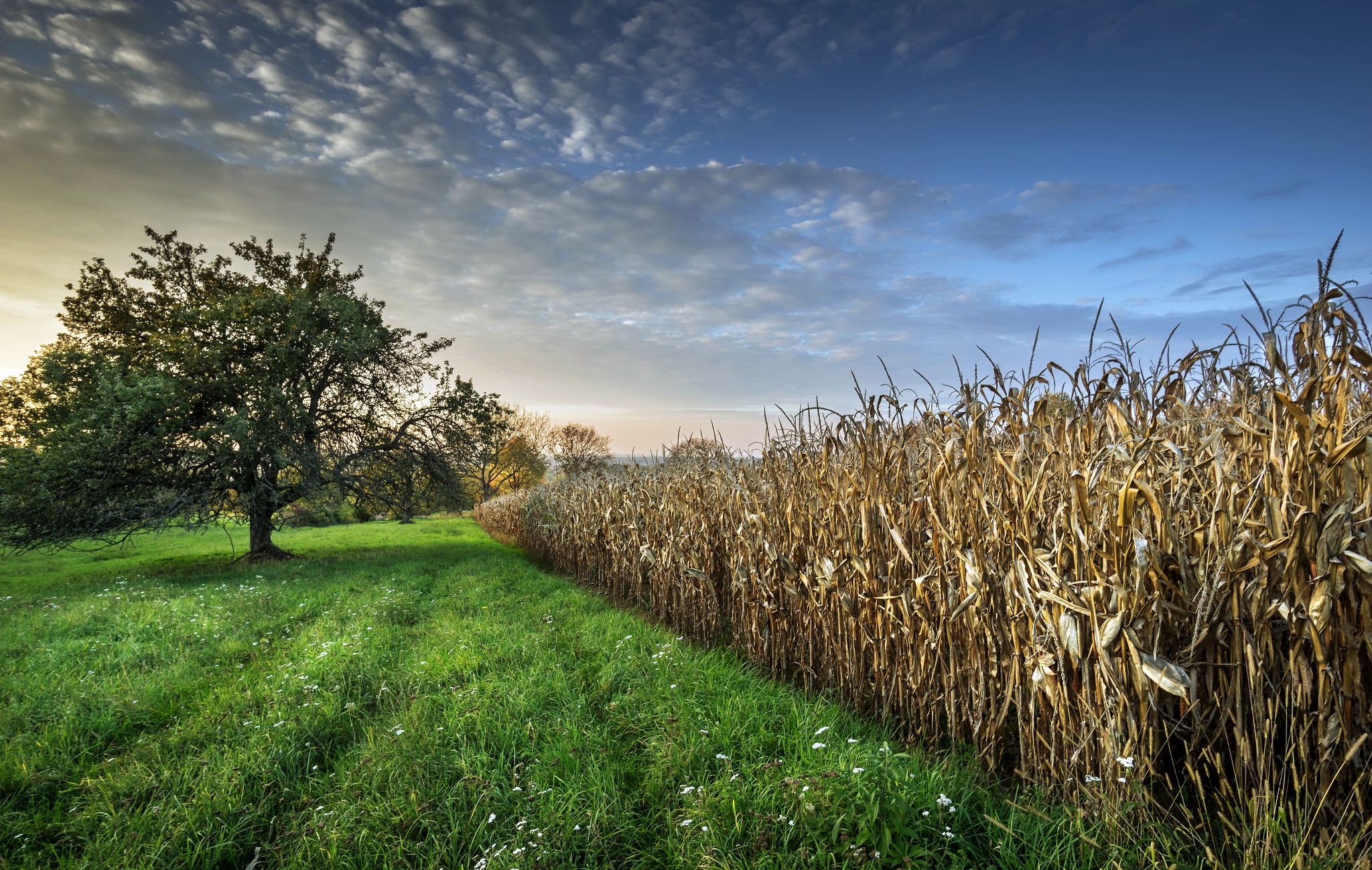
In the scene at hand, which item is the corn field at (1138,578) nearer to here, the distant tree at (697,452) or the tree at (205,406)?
the distant tree at (697,452)

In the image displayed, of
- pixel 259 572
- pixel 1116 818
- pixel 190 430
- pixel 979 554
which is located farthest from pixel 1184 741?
pixel 190 430

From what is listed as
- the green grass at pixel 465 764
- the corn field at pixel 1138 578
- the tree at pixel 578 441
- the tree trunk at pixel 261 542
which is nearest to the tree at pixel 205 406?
the tree trunk at pixel 261 542

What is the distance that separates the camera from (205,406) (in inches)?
567

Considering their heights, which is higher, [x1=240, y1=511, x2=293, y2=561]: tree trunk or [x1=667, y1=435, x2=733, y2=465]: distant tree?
[x1=667, y1=435, x2=733, y2=465]: distant tree

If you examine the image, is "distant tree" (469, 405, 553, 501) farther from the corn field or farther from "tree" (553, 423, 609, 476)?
the corn field

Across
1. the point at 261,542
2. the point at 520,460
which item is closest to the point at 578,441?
the point at 520,460

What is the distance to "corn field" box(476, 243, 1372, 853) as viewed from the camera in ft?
7.30

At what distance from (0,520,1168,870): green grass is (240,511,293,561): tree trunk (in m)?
8.46

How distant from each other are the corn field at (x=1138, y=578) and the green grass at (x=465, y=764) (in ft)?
1.37

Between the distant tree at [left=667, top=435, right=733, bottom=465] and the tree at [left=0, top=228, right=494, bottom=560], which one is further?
the tree at [left=0, top=228, right=494, bottom=560]

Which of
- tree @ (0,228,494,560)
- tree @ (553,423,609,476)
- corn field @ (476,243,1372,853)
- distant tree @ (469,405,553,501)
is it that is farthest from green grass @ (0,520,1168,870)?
tree @ (553,423,609,476)

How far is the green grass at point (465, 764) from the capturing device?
8.85ft

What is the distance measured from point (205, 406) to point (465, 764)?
51.2 feet

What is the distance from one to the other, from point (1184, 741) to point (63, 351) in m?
20.5
